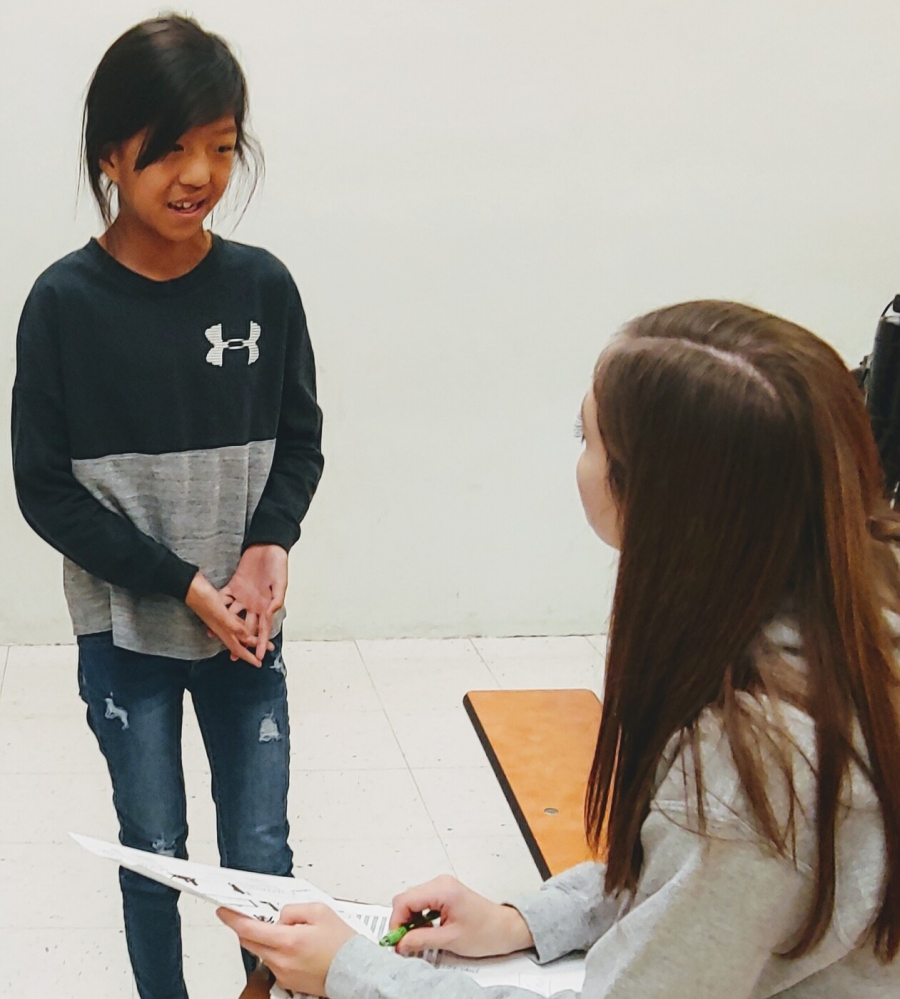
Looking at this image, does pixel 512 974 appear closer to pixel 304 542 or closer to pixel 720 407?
pixel 720 407

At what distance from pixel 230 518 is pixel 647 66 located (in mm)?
1974

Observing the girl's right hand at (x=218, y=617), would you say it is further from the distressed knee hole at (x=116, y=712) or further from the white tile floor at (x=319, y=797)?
the white tile floor at (x=319, y=797)

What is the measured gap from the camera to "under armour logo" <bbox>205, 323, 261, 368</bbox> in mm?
1440

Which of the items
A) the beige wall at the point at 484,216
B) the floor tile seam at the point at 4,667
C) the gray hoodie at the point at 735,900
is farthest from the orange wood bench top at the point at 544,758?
the floor tile seam at the point at 4,667

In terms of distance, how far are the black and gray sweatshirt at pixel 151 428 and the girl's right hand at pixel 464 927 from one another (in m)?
0.55

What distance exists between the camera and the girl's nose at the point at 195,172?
4.39 ft

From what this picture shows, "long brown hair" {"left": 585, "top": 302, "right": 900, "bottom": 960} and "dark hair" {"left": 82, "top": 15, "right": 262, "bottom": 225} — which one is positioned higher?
"dark hair" {"left": 82, "top": 15, "right": 262, "bottom": 225}

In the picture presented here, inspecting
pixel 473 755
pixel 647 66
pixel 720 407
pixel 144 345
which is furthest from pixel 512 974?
pixel 647 66

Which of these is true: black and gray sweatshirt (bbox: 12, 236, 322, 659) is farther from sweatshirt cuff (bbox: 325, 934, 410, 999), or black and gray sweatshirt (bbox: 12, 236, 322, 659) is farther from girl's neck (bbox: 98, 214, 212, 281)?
sweatshirt cuff (bbox: 325, 934, 410, 999)

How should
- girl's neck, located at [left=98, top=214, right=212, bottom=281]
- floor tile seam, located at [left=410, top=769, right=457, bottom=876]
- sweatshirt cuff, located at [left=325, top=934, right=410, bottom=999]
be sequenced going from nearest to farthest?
sweatshirt cuff, located at [left=325, top=934, right=410, bottom=999], girl's neck, located at [left=98, top=214, right=212, bottom=281], floor tile seam, located at [left=410, top=769, right=457, bottom=876]

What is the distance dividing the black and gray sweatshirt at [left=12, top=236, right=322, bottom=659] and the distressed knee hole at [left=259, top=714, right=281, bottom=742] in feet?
0.36

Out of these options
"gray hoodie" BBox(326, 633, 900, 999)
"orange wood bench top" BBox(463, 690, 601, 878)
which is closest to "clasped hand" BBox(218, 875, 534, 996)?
"gray hoodie" BBox(326, 633, 900, 999)

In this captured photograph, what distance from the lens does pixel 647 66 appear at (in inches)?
116

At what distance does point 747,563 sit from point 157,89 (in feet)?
2.84
